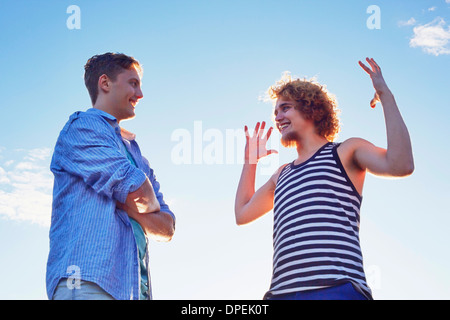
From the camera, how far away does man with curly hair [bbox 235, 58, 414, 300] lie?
3445mm

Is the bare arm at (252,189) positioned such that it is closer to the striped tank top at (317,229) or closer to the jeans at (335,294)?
the striped tank top at (317,229)

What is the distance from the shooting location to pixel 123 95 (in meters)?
4.41

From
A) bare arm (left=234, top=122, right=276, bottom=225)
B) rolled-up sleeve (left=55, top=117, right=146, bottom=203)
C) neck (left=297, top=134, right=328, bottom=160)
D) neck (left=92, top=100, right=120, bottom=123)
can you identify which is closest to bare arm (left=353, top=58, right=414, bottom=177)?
neck (left=297, top=134, right=328, bottom=160)

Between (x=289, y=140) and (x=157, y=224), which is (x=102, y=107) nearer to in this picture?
(x=157, y=224)

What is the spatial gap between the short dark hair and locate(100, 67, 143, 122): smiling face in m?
0.05

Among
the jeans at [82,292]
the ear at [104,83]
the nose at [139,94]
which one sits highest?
the ear at [104,83]

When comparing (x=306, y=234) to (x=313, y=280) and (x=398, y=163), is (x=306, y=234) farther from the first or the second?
(x=398, y=163)

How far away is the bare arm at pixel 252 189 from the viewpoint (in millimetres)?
4570

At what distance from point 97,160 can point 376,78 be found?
228 cm

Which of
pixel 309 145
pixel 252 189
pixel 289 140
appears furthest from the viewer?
pixel 252 189

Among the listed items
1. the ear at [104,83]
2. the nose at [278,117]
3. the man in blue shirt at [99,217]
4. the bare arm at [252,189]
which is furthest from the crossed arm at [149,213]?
the nose at [278,117]

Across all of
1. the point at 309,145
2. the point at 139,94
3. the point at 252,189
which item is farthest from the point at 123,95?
the point at 309,145

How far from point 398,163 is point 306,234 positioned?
84cm
